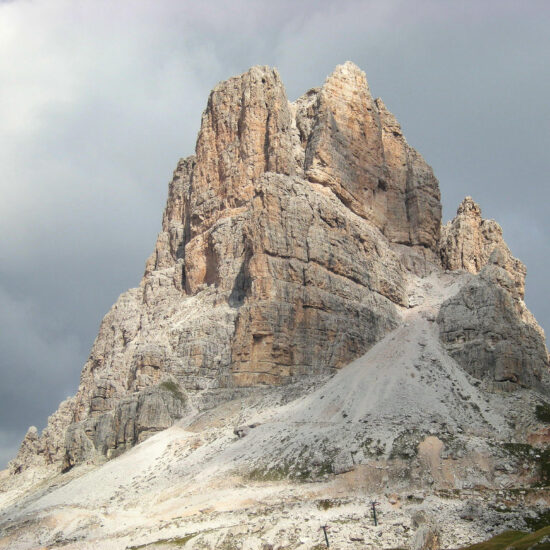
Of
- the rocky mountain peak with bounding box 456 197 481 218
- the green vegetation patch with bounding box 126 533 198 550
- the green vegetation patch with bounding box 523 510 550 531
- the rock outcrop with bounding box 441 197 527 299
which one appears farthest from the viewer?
the rocky mountain peak with bounding box 456 197 481 218

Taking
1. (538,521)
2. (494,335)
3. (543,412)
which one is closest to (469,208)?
(494,335)

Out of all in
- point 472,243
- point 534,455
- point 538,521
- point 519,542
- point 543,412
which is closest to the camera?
point 519,542

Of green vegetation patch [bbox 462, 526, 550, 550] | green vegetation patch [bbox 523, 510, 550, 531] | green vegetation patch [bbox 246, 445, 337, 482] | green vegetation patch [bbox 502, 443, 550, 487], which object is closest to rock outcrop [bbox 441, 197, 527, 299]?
green vegetation patch [bbox 502, 443, 550, 487]

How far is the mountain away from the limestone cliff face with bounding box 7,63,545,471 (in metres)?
0.26

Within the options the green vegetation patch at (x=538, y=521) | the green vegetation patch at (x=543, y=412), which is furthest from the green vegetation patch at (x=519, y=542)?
the green vegetation patch at (x=543, y=412)

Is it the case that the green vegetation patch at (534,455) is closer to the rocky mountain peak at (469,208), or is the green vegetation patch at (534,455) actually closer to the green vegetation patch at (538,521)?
the green vegetation patch at (538,521)

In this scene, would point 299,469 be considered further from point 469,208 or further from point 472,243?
point 469,208

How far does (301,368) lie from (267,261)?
12548 millimetres

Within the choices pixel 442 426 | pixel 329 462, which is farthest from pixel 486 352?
pixel 329 462

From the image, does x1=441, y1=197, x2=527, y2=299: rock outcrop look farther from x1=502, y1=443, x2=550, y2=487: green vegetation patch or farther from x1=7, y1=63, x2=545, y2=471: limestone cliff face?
x1=502, y1=443, x2=550, y2=487: green vegetation patch

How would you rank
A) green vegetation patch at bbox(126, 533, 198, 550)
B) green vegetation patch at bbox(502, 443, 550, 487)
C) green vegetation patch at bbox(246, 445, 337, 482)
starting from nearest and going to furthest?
green vegetation patch at bbox(126, 533, 198, 550) → green vegetation patch at bbox(502, 443, 550, 487) → green vegetation patch at bbox(246, 445, 337, 482)

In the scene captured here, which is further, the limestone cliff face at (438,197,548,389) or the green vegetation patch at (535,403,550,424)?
the limestone cliff face at (438,197,548,389)

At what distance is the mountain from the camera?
56.4 metres

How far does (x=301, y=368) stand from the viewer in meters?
81.8
